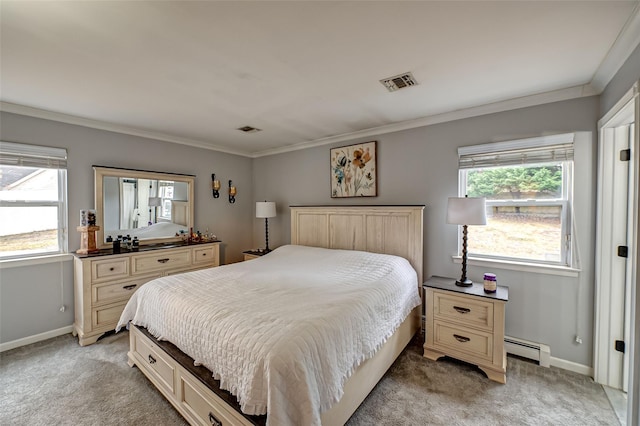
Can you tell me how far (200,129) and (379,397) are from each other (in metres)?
3.48

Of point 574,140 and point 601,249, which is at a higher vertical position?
point 574,140

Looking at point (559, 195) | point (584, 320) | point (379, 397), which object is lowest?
point (379, 397)

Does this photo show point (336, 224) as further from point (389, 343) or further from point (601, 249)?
point (601, 249)

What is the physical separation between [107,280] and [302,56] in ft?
9.98

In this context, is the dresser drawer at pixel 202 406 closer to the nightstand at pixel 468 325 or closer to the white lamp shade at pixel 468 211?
the nightstand at pixel 468 325

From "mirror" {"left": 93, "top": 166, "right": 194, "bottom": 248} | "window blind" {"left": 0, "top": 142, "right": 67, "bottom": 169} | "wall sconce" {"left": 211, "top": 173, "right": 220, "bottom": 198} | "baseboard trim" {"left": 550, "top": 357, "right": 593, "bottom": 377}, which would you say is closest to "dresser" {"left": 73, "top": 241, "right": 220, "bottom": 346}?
"mirror" {"left": 93, "top": 166, "right": 194, "bottom": 248}

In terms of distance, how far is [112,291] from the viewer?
2904 mm

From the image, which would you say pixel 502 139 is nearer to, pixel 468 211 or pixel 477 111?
pixel 477 111

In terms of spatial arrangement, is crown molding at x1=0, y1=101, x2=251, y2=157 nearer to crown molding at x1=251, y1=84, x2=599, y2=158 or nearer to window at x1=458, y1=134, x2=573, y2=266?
crown molding at x1=251, y1=84, x2=599, y2=158

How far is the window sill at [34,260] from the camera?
8.55 feet

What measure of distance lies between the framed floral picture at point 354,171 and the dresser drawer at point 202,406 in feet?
8.71

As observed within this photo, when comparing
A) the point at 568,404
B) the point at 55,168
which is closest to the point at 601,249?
the point at 568,404

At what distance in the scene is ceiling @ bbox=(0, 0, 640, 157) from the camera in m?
1.36

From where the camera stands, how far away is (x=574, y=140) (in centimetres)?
224
